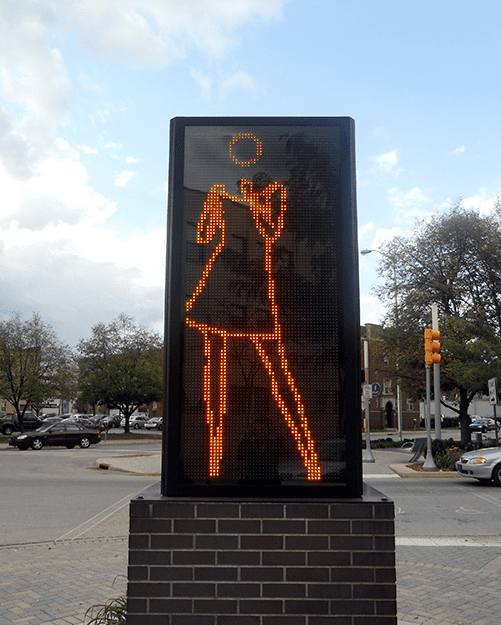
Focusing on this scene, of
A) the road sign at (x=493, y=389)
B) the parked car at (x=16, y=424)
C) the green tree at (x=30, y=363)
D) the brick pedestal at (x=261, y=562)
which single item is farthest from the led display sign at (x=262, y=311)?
the parked car at (x=16, y=424)

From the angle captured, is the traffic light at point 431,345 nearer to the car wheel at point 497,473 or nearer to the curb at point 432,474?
the curb at point 432,474

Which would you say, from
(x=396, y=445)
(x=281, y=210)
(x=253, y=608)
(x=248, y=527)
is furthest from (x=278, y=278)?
(x=396, y=445)

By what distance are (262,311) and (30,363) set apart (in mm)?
40189

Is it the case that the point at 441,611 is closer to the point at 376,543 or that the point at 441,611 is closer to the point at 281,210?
the point at 376,543

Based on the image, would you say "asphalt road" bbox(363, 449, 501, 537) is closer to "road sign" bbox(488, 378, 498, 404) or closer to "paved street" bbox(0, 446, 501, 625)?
"paved street" bbox(0, 446, 501, 625)

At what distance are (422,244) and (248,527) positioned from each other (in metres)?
27.2

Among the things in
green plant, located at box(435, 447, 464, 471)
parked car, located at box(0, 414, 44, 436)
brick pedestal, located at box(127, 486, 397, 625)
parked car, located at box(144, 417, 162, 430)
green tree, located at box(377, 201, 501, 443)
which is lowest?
parked car, located at box(144, 417, 162, 430)

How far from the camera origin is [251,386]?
10.4 feet

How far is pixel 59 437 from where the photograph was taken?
30.0m

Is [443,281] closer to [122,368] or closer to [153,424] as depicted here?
[122,368]

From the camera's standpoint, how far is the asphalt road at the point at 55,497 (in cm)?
884

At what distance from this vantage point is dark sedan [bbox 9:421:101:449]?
2902 cm

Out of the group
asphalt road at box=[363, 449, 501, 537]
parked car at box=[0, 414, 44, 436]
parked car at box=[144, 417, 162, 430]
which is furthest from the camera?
parked car at box=[144, 417, 162, 430]

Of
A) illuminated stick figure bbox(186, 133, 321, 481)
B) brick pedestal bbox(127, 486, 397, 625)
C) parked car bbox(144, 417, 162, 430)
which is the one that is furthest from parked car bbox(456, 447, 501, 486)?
parked car bbox(144, 417, 162, 430)
